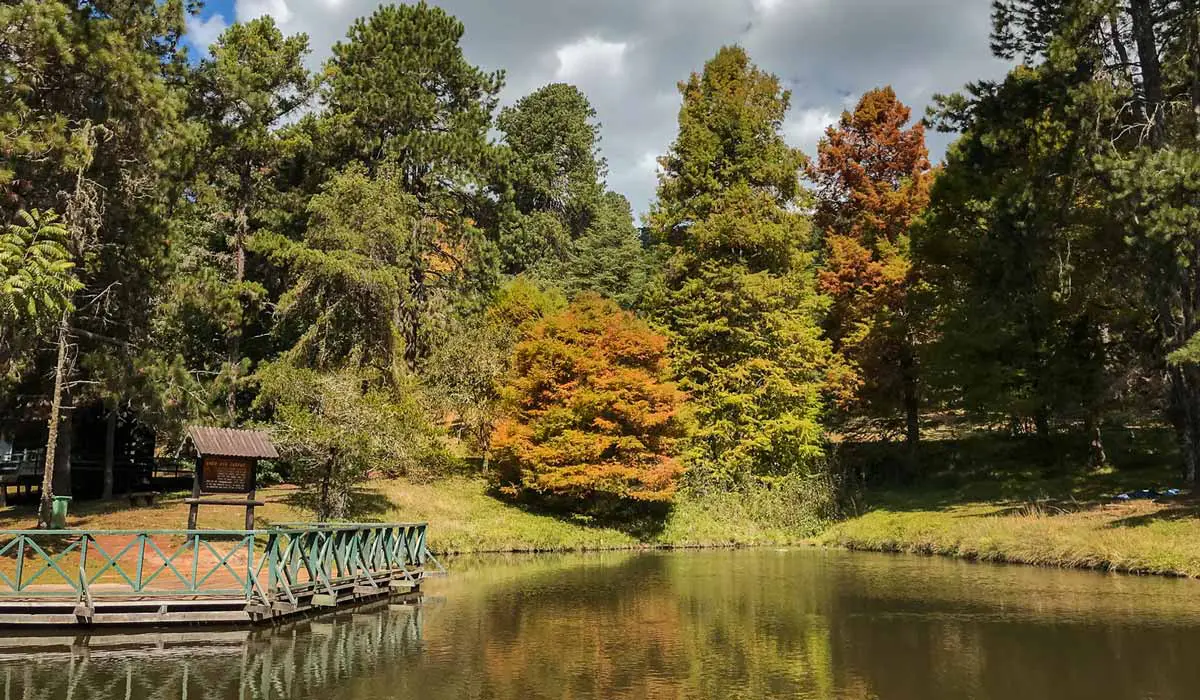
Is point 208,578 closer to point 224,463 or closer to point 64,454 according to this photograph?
point 224,463

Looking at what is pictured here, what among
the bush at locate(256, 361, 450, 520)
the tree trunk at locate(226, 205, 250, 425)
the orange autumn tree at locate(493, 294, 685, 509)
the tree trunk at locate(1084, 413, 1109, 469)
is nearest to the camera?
the bush at locate(256, 361, 450, 520)

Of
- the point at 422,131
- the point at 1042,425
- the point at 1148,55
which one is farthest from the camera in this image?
the point at 422,131

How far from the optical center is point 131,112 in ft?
72.5

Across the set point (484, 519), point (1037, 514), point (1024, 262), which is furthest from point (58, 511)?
point (1024, 262)

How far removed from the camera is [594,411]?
30953 millimetres

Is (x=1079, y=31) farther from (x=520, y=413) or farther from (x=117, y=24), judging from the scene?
(x=117, y=24)

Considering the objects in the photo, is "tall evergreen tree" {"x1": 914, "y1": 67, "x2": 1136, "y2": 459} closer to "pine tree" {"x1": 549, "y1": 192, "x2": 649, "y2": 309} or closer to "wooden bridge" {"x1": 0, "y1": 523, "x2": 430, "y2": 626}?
"wooden bridge" {"x1": 0, "y1": 523, "x2": 430, "y2": 626}

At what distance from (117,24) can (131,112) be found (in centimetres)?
247

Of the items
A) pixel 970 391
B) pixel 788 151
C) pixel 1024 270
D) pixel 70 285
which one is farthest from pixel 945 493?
pixel 70 285

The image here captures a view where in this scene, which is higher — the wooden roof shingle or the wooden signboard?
the wooden roof shingle

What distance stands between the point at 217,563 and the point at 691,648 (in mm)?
12079

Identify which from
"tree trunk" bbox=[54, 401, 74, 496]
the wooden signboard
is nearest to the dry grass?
the wooden signboard

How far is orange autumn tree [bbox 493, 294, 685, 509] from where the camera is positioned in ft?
101

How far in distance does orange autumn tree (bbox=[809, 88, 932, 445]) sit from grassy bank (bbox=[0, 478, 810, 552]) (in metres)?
8.94
